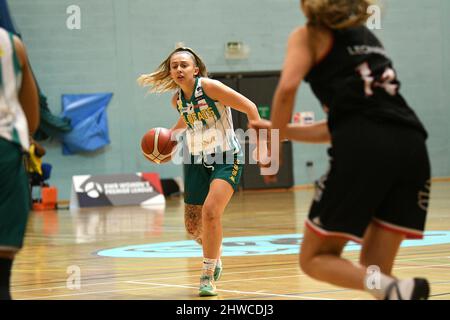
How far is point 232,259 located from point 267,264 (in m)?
0.64

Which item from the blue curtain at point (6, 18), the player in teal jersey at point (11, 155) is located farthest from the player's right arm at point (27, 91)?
the blue curtain at point (6, 18)

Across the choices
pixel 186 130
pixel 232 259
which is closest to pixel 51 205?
pixel 232 259

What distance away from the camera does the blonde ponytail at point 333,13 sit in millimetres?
3584

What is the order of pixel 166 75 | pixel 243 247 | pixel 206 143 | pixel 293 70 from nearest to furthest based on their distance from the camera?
pixel 293 70, pixel 206 143, pixel 166 75, pixel 243 247

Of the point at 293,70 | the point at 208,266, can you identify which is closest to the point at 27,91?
the point at 293,70

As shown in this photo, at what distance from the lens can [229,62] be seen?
2189cm

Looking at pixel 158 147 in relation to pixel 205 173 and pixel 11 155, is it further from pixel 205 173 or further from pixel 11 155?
pixel 11 155

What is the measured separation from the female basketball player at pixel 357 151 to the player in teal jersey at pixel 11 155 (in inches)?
42.3

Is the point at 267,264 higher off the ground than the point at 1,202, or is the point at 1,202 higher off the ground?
the point at 1,202

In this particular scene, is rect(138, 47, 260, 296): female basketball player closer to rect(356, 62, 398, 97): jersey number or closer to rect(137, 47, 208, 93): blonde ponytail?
rect(137, 47, 208, 93): blonde ponytail

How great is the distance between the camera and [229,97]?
6289 millimetres

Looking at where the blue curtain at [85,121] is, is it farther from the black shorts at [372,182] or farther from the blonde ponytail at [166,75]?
the black shorts at [372,182]

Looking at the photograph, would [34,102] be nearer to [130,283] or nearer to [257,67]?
[130,283]

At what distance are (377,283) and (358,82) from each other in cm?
84
